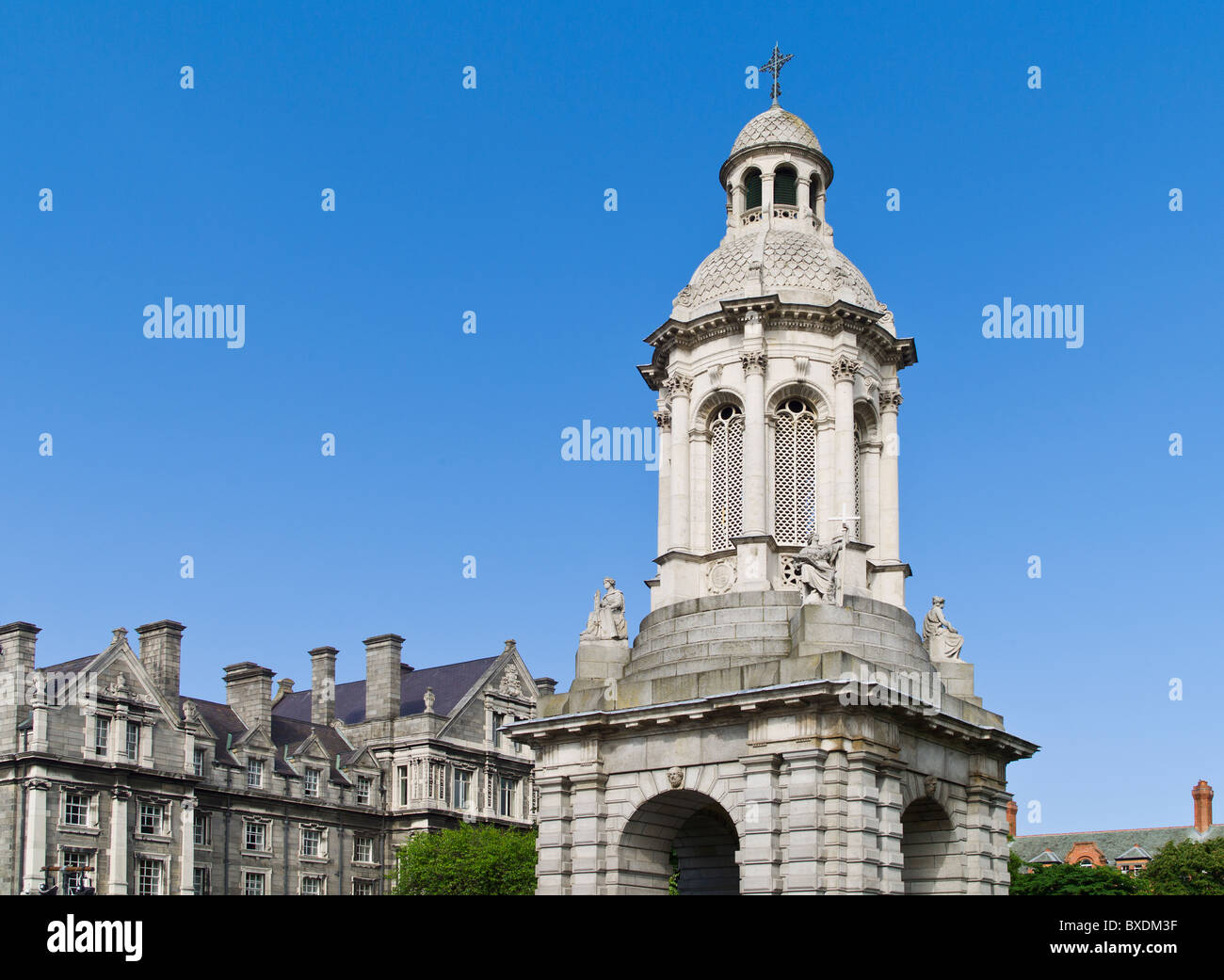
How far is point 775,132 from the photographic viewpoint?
38.0 metres

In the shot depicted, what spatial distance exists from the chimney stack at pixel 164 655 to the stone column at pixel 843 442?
5040 cm

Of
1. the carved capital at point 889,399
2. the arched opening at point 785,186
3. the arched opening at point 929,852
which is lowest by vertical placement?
the arched opening at point 929,852

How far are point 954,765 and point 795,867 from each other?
6180 mm

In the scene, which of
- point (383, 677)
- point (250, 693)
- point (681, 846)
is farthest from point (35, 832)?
point (681, 846)

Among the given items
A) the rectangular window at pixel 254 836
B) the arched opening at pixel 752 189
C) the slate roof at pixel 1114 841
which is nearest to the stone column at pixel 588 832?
the arched opening at pixel 752 189

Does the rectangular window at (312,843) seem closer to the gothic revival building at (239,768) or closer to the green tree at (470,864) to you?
the gothic revival building at (239,768)

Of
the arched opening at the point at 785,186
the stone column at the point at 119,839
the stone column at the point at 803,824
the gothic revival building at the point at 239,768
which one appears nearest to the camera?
the stone column at the point at 803,824

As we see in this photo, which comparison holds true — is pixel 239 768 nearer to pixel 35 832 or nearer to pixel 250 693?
pixel 250 693

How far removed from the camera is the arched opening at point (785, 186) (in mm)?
38500

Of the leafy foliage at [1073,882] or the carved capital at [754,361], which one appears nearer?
the carved capital at [754,361]

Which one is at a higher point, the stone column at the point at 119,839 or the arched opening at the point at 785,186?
the arched opening at the point at 785,186

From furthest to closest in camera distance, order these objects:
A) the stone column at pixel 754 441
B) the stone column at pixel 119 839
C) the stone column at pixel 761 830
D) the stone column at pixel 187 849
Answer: the stone column at pixel 187 849 → the stone column at pixel 119 839 → the stone column at pixel 754 441 → the stone column at pixel 761 830
